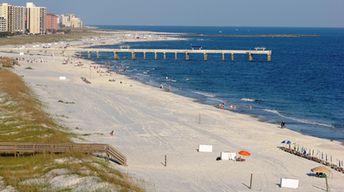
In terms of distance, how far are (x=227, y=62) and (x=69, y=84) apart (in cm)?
5744

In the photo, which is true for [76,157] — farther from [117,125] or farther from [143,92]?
[143,92]

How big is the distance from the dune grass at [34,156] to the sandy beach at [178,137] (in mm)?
1616

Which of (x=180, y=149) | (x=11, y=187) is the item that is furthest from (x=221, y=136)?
(x=11, y=187)

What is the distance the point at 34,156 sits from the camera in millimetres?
30281

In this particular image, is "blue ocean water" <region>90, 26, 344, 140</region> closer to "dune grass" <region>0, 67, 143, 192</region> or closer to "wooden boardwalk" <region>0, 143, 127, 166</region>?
"dune grass" <region>0, 67, 143, 192</region>

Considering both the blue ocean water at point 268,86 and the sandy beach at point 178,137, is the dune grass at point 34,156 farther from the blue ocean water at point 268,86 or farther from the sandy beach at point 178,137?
the blue ocean water at point 268,86

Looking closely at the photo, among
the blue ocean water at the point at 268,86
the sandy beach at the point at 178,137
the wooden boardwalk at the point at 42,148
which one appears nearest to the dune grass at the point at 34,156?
the wooden boardwalk at the point at 42,148

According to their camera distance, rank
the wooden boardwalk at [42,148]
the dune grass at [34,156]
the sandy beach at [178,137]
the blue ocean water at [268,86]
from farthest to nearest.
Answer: the blue ocean water at [268,86]
the wooden boardwalk at [42,148]
the sandy beach at [178,137]
the dune grass at [34,156]

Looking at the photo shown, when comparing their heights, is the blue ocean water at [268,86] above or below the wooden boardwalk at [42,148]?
below

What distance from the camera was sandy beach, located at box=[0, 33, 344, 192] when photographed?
30031 millimetres

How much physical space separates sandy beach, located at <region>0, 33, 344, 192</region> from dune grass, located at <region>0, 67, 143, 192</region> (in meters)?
1.62

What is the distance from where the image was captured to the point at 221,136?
42.1 metres

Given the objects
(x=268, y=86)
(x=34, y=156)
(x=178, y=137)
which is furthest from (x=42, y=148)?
(x=268, y=86)

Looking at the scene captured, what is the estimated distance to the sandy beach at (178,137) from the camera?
30.0 metres
